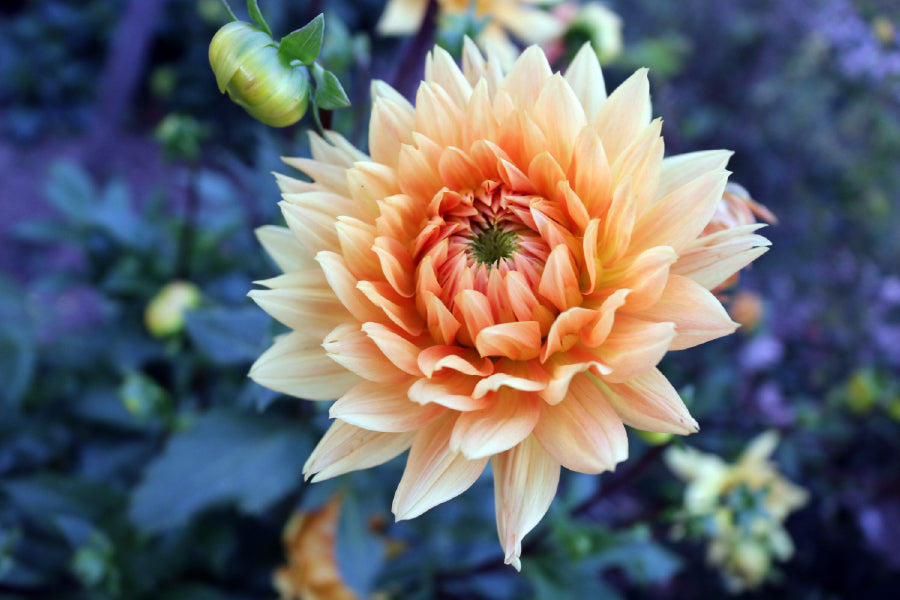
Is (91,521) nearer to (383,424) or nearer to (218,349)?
(218,349)

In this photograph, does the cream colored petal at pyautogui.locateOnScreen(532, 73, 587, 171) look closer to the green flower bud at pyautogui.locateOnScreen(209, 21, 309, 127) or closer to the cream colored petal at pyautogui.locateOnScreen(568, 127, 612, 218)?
the cream colored petal at pyautogui.locateOnScreen(568, 127, 612, 218)

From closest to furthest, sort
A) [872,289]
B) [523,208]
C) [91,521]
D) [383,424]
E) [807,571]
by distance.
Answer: [383,424], [523,208], [91,521], [807,571], [872,289]

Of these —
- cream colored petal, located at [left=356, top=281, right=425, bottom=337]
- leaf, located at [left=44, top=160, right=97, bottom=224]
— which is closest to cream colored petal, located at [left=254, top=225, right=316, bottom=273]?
cream colored petal, located at [left=356, top=281, right=425, bottom=337]

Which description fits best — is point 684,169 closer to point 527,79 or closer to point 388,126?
point 527,79

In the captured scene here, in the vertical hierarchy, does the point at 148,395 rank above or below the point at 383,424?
below

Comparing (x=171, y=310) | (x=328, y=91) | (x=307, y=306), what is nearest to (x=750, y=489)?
(x=307, y=306)

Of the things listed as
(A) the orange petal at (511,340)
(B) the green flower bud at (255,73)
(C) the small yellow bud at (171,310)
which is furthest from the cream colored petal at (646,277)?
(C) the small yellow bud at (171,310)

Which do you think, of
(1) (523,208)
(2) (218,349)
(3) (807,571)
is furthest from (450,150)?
(3) (807,571)

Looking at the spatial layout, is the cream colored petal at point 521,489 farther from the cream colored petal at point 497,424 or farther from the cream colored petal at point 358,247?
the cream colored petal at point 358,247
